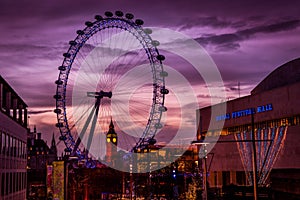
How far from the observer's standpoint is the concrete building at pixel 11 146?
3220cm

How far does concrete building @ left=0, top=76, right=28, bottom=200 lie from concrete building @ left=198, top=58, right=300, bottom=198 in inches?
628

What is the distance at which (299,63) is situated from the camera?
52.1m

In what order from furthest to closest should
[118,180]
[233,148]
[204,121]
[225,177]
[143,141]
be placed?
[118,180]
[204,121]
[225,177]
[233,148]
[143,141]

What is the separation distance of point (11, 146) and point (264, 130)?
28.2 metres

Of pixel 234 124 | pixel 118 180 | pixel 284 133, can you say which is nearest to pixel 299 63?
pixel 284 133

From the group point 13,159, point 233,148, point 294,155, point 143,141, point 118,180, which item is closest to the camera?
point 13,159

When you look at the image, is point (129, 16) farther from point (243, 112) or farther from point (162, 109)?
point (243, 112)

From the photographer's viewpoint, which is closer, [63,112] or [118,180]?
[63,112]

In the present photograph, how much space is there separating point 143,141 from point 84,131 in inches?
273

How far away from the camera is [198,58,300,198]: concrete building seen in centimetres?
4744

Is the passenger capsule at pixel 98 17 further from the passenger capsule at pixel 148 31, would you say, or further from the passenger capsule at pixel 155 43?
the passenger capsule at pixel 155 43

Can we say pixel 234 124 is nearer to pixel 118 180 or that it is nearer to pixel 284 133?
pixel 284 133

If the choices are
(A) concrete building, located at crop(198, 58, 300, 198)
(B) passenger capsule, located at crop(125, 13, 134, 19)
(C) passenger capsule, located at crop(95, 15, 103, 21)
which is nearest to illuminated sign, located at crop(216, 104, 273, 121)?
(A) concrete building, located at crop(198, 58, 300, 198)

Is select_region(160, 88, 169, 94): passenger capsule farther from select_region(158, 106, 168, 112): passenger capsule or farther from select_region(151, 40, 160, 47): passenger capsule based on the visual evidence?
select_region(151, 40, 160, 47): passenger capsule
